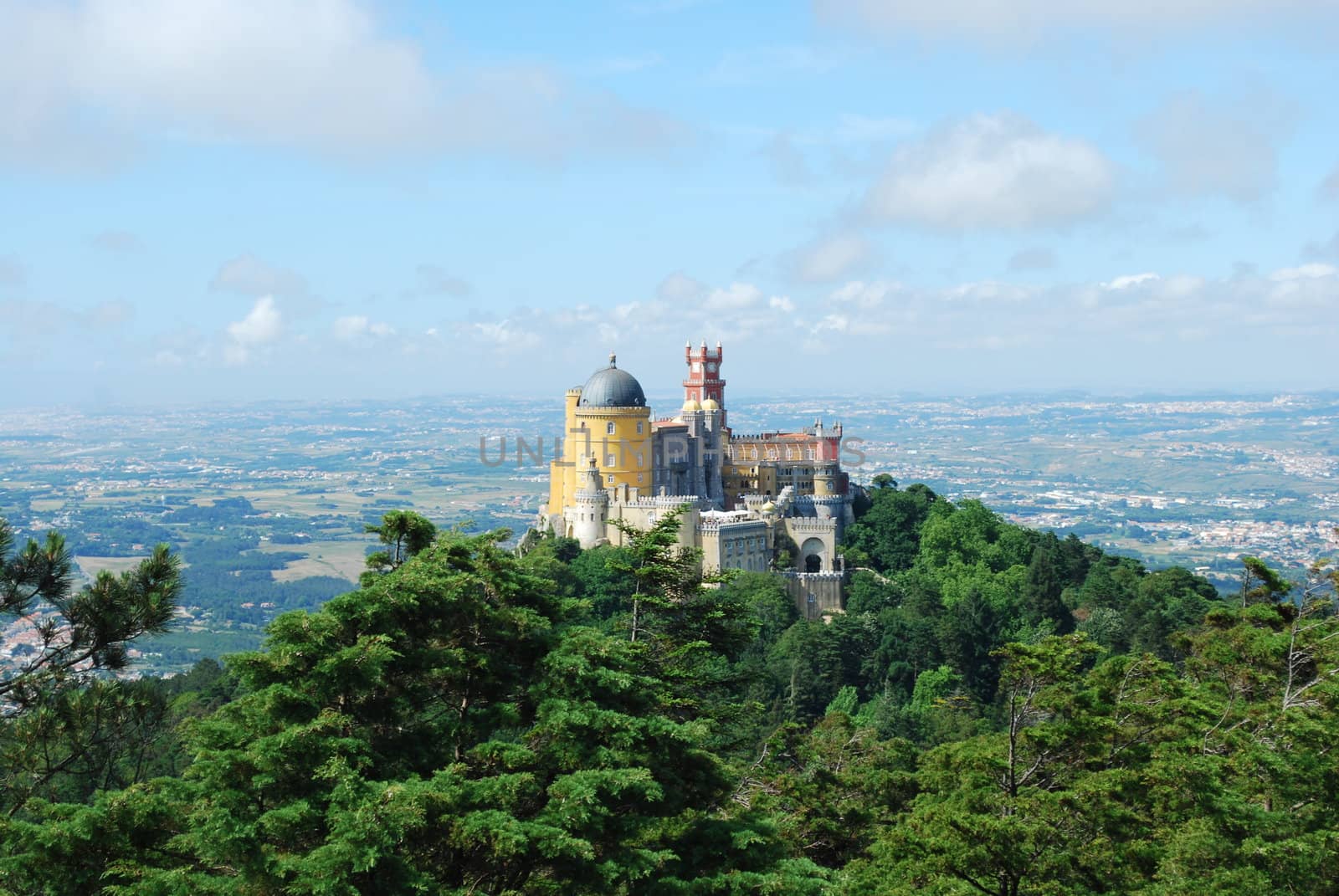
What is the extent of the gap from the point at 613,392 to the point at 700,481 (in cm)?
732

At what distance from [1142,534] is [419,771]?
567 ft

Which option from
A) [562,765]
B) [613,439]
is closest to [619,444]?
[613,439]

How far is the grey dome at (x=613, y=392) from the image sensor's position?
218 ft

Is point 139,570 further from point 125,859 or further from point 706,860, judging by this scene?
point 706,860

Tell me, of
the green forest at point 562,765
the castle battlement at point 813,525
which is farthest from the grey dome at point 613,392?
the green forest at point 562,765

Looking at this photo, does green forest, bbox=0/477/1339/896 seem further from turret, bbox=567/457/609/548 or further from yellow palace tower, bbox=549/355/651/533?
yellow palace tower, bbox=549/355/651/533

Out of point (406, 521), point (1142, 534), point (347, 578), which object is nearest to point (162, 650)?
point (347, 578)

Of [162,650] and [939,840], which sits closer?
[939,840]

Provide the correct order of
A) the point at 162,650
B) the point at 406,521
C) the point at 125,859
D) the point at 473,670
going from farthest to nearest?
the point at 162,650 → the point at 406,521 → the point at 473,670 → the point at 125,859

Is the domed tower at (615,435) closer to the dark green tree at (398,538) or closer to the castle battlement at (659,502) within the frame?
the castle battlement at (659,502)

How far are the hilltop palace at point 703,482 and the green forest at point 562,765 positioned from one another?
32785 millimetres

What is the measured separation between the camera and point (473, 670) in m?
20.1

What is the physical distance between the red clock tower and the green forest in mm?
46409

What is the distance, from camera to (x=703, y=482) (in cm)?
7075
